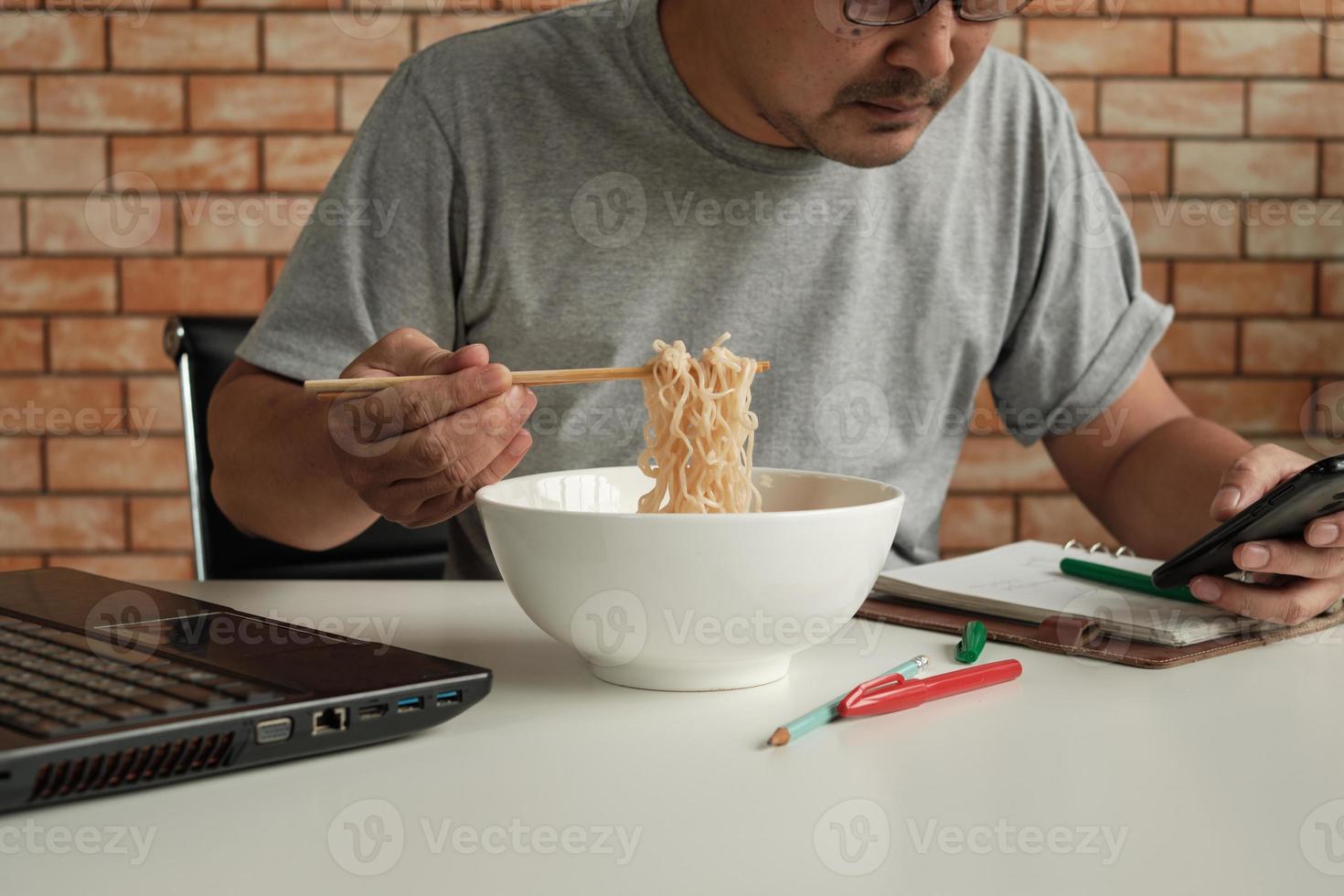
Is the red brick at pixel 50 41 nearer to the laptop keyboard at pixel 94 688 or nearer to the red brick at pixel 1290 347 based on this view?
the laptop keyboard at pixel 94 688

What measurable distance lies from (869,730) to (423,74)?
38.8 inches

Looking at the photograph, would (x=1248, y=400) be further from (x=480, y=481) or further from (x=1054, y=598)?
(x=480, y=481)

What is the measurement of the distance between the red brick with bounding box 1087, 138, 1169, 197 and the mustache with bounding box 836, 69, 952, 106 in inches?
47.9

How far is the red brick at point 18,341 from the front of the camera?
2293 millimetres

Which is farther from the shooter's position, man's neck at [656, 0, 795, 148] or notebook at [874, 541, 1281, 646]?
man's neck at [656, 0, 795, 148]

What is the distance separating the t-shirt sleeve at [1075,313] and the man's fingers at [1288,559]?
566 millimetres

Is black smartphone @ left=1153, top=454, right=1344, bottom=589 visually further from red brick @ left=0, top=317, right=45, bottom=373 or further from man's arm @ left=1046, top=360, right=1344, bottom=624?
red brick @ left=0, top=317, right=45, bottom=373

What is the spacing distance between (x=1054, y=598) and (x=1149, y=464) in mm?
468

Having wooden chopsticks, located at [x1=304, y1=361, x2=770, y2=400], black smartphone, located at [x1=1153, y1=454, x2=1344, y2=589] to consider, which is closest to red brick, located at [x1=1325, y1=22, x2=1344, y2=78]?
black smartphone, located at [x1=1153, y1=454, x2=1344, y2=589]

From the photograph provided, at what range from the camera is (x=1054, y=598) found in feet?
3.36

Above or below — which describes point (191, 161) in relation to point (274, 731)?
above

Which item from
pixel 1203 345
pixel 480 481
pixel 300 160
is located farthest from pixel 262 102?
pixel 1203 345

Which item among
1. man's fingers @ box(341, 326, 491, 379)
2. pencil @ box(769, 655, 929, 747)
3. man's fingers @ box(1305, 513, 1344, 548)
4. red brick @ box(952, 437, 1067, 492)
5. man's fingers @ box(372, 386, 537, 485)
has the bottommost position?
red brick @ box(952, 437, 1067, 492)

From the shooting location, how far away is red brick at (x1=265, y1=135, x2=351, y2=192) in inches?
90.0
